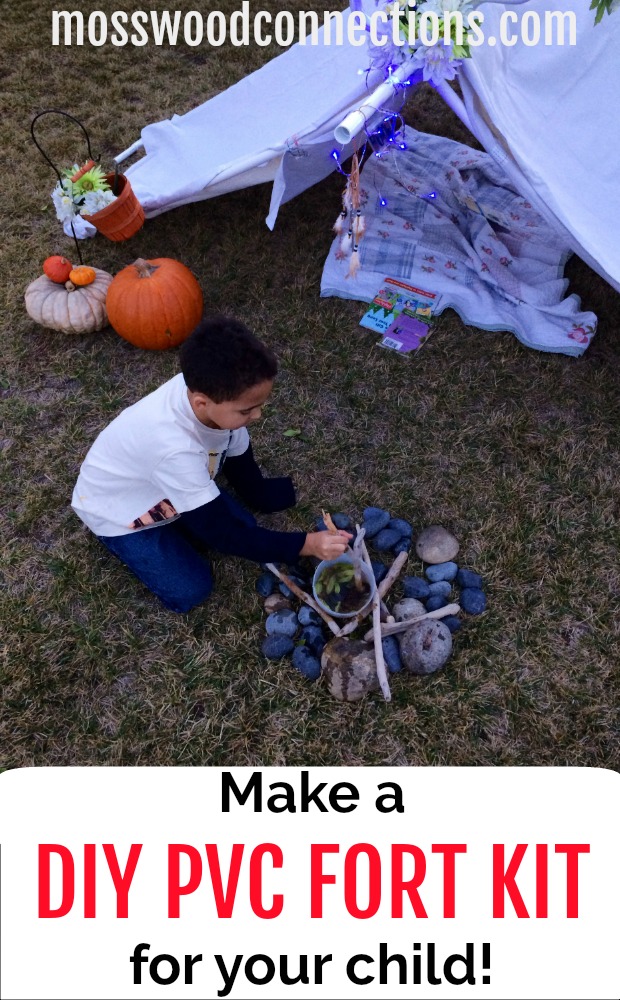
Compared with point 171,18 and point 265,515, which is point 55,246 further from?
point 171,18

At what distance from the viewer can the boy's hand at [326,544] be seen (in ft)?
6.84

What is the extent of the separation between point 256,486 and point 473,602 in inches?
33.5

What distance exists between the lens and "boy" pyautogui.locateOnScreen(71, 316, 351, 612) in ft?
6.09

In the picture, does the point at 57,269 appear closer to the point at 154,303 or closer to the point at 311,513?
the point at 154,303

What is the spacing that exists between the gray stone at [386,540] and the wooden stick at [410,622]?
0.99ft

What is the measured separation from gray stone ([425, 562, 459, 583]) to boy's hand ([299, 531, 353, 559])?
0.48 meters

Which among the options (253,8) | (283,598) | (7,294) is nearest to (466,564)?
(283,598)

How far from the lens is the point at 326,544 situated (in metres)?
2.09

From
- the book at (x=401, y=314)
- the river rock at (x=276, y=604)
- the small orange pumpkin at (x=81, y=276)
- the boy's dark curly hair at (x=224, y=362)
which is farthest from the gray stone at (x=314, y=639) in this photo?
the small orange pumpkin at (x=81, y=276)

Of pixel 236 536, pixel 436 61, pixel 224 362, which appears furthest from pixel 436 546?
pixel 436 61

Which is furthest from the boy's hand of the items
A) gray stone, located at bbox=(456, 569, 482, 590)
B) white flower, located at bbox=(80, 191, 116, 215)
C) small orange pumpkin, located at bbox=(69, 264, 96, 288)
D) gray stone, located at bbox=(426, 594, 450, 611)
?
white flower, located at bbox=(80, 191, 116, 215)

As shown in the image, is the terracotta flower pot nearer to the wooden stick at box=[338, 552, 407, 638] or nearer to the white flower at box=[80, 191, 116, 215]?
the white flower at box=[80, 191, 116, 215]

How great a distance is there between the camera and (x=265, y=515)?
2.69m

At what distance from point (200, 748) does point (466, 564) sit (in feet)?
3.57
